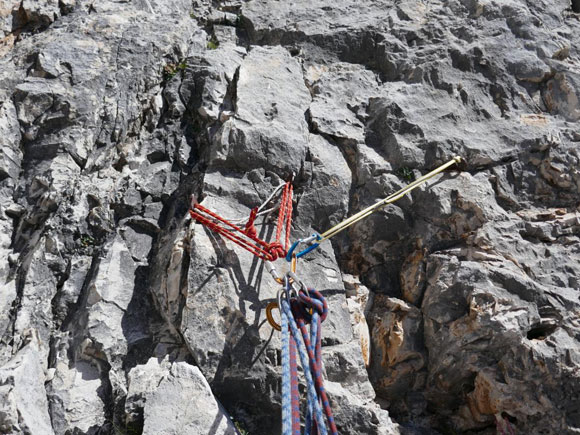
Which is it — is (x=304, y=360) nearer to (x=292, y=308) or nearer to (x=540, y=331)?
(x=292, y=308)

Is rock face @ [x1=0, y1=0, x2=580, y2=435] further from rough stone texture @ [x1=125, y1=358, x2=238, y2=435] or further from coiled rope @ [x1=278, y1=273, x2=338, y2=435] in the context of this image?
coiled rope @ [x1=278, y1=273, x2=338, y2=435]

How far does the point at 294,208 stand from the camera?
4008 mm

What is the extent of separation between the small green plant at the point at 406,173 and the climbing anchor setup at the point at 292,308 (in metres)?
0.16

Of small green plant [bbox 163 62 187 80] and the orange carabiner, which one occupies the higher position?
small green plant [bbox 163 62 187 80]

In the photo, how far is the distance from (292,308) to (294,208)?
45.1 inches

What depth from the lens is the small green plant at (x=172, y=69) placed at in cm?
477

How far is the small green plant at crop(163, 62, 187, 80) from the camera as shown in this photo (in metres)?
4.77

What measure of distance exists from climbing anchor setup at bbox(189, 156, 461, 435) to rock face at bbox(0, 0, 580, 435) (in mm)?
108

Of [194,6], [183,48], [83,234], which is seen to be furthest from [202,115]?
[194,6]

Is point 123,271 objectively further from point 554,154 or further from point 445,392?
point 554,154

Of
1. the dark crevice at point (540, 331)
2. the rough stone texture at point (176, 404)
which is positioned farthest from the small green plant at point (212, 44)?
the dark crevice at point (540, 331)

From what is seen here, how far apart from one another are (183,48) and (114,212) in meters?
1.79

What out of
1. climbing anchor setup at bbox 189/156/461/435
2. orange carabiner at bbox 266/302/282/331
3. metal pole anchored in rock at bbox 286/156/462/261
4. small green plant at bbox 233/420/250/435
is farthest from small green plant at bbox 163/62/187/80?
small green plant at bbox 233/420/250/435

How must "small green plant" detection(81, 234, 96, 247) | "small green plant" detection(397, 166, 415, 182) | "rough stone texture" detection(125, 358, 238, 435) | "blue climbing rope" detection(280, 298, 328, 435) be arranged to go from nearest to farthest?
"blue climbing rope" detection(280, 298, 328, 435)
"rough stone texture" detection(125, 358, 238, 435)
"small green plant" detection(81, 234, 96, 247)
"small green plant" detection(397, 166, 415, 182)
